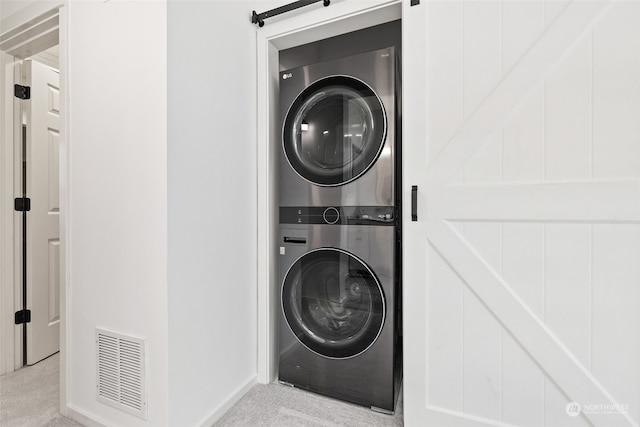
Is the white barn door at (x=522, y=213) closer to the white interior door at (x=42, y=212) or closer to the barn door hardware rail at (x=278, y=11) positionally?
the barn door hardware rail at (x=278, y=11)

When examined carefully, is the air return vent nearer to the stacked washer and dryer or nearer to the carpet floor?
the carpet floor

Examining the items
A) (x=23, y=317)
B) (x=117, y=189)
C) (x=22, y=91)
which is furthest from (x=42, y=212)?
(x=117, y=189)

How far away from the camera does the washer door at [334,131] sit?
1509 millimetres

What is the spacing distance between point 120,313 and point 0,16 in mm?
1932

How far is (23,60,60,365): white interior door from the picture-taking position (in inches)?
79.0

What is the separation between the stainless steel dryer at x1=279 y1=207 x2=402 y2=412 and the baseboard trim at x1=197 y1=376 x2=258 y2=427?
0.61ft

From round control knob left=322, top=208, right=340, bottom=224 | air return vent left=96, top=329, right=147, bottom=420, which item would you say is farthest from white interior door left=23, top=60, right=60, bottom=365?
round control knob left=322, top=208, right=340, bottom=224

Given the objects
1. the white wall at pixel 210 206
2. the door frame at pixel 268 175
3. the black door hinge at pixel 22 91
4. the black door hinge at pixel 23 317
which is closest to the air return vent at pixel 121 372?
the white wall at pixel 210 206

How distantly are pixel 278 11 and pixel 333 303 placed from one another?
5.49ft

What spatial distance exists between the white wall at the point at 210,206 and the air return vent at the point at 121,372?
168 millimetres

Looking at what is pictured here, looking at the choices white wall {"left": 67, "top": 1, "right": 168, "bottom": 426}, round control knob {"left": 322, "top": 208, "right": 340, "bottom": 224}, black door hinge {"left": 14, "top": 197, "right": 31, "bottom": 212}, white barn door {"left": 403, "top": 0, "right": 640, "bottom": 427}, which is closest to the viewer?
white barn door {"left": 403, "top": 0, "right": 640, "bottom": 427}

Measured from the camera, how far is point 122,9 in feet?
4.22

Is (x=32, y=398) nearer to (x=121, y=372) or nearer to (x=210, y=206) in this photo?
(x=121, y=372)

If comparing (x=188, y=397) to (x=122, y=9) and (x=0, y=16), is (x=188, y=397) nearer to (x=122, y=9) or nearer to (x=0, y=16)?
(x=122, y=9)
